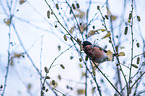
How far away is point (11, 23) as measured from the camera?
2.05 metres

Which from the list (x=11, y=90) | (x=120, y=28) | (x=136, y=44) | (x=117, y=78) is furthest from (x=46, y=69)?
(x=11, y=90)

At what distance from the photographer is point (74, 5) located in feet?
5.96

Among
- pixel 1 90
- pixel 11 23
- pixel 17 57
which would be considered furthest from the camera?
pixel 17 57

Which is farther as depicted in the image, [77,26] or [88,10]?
[88,10]

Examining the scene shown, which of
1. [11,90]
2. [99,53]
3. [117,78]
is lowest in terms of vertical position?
[11,90]

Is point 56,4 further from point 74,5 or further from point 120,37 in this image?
point 120,37

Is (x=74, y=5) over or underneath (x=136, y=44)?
over

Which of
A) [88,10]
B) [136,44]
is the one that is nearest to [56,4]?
[88,10]

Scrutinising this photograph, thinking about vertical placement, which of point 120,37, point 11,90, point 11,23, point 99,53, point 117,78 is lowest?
point 11,90

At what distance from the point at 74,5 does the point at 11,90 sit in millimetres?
3129

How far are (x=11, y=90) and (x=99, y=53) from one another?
2556 mm

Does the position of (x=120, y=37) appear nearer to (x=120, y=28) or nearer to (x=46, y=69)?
(x=120, y=28)

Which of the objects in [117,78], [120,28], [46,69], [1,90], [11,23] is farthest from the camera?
[120,28]

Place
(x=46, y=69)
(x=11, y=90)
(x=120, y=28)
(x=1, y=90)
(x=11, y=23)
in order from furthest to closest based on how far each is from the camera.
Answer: (x=11, y=90), (x=120, y=28), (x=11, y=23), (x=1, y=90), (x=46, y=69)
